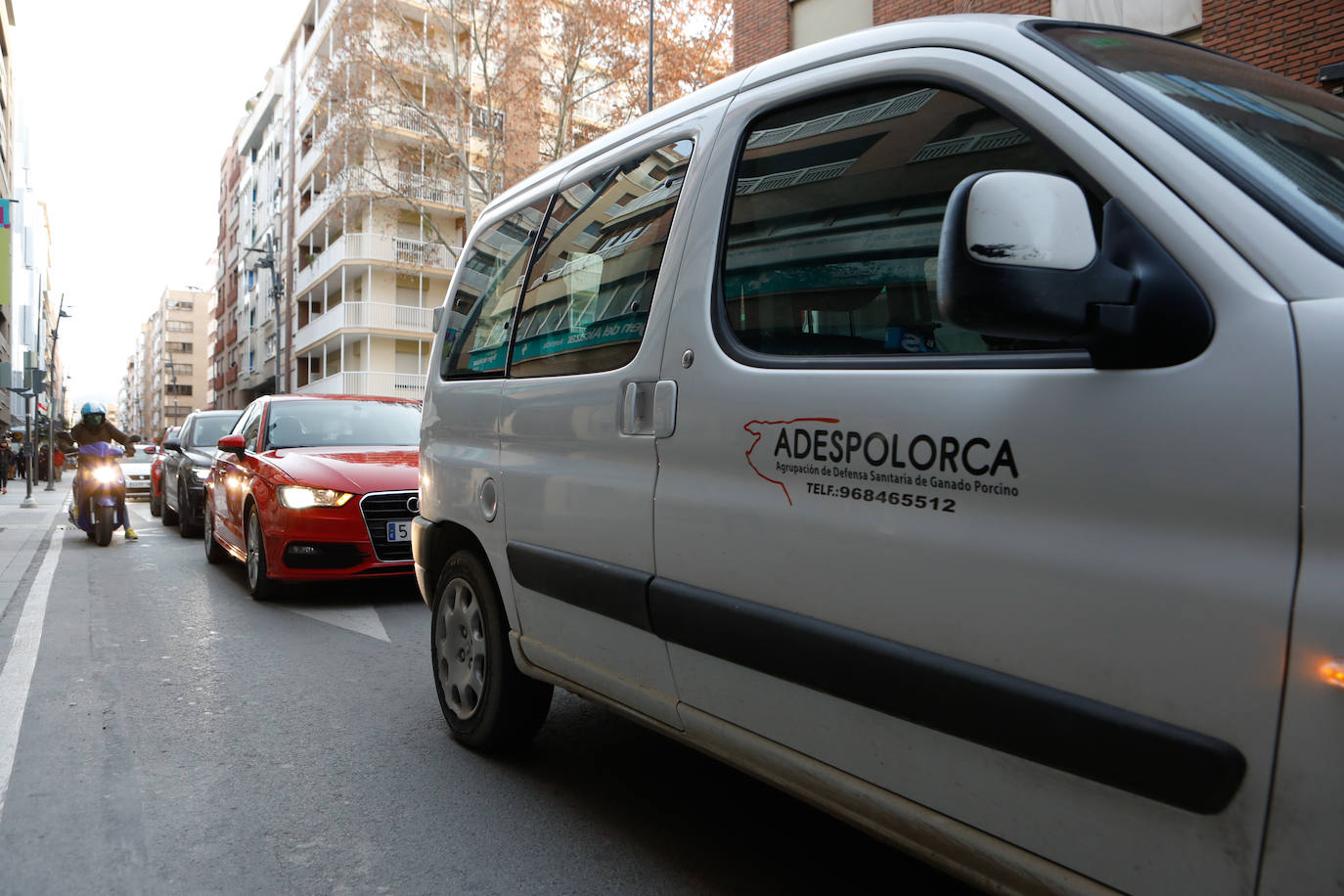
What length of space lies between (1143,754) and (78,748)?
12.3ft

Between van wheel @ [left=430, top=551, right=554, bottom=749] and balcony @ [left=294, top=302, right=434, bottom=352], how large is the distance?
1421 inches

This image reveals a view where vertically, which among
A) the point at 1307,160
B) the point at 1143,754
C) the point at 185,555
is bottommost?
the point at 185,555

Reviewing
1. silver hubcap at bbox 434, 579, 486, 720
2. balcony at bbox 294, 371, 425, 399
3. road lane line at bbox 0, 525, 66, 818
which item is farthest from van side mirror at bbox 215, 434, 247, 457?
balcony at bbox 294, 371, 425, 399

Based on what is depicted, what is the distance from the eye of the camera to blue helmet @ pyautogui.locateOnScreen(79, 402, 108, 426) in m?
11.4

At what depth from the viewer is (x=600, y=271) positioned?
9.95 ft

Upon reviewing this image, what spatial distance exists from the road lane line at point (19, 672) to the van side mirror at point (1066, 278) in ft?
10.7

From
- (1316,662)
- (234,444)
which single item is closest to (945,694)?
(1316,662)

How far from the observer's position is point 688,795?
3.33 metres

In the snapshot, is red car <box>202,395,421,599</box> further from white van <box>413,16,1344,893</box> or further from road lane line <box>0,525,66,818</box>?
white van <box>413,16,1344,893</box>

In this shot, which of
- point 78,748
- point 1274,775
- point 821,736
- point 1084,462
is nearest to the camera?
point 1274,775

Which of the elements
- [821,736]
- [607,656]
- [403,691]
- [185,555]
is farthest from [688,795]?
[185,555]

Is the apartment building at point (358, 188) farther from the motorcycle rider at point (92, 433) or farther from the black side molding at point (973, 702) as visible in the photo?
the black side molding at point (973, 702)

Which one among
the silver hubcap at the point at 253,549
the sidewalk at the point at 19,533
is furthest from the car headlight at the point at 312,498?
the sidewalk at the point at 19,533

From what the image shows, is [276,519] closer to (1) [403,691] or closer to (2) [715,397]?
(1) [403,691]
